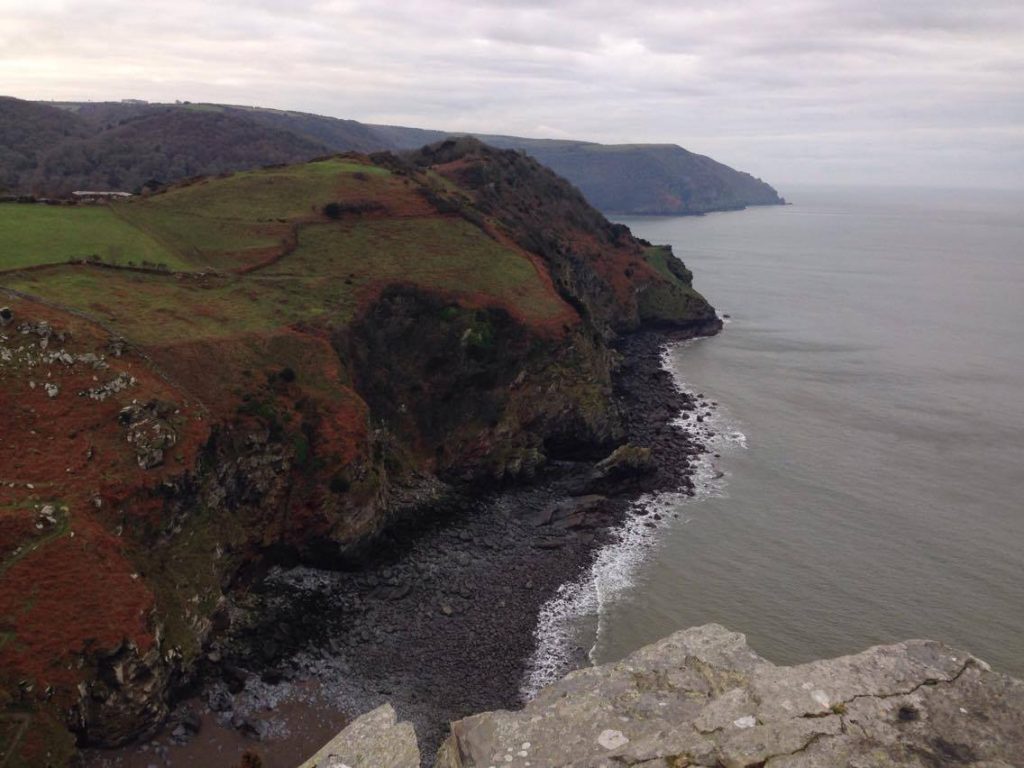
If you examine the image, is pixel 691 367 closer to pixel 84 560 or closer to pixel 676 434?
pixel 676 434

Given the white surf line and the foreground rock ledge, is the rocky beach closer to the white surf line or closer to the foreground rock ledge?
the white surf line

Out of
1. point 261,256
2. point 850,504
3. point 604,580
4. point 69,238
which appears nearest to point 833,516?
point 850,504

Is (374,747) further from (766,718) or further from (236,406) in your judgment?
(236,406)

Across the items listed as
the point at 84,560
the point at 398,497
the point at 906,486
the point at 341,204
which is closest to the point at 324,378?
the point at 398,497

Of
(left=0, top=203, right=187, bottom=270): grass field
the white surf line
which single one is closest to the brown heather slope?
(left=0, top=203, right=187, bottom=270): grass field

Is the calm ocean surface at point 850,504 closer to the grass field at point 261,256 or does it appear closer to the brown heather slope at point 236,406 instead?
the brown heather slope at point 236,406

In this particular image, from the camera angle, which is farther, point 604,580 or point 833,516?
point 833,516
